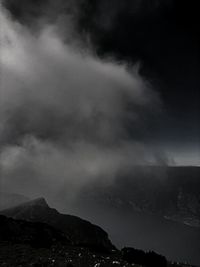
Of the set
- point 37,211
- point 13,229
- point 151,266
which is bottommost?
point 151,266

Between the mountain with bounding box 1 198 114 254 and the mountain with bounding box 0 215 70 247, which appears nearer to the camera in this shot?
the mountain with bounding box 0 215 70 247

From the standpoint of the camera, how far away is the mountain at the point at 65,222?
108494 mm

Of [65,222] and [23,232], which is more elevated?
[65,222]

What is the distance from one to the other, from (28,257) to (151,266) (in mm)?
16803

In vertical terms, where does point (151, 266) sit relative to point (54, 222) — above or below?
below

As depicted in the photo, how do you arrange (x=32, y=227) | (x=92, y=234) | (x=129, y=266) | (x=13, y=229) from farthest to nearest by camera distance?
(x=92, y=234)
(x=32, y=227)
(x=13, y=229)
(x=129, y=266)

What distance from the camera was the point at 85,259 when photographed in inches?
1393

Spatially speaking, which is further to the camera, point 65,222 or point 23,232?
point 65,222

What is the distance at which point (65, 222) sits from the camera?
12556cm

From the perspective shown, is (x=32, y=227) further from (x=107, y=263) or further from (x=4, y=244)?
(x=107, y=263)

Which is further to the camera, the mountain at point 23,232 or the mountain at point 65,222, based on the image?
the mountain at point 65,222

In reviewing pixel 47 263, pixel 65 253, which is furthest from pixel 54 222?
pixel 47 263

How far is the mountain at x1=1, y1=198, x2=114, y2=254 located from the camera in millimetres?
108494

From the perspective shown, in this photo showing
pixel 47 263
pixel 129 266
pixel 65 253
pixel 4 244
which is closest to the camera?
pixel 47 263
